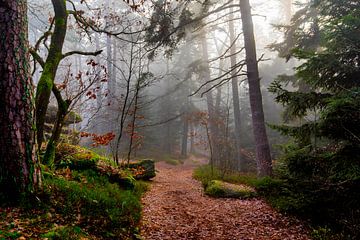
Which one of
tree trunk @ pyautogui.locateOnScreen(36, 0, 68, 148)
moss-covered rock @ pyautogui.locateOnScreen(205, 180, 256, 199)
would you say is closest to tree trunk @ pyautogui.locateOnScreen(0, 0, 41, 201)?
tree trunk @ pyautogui.locateOnScreen(36, 0, 68, 148)

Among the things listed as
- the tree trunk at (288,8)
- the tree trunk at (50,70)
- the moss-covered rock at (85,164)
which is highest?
the tree trunk at (288,8)

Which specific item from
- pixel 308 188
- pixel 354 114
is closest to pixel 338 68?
pixel 354 114

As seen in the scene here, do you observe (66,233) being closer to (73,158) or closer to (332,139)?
(73,158)

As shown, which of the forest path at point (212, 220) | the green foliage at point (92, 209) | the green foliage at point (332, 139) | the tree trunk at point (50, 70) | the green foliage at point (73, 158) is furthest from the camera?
the green foliage at point (73, 158)

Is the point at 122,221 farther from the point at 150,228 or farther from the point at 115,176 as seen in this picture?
the point at 115,176

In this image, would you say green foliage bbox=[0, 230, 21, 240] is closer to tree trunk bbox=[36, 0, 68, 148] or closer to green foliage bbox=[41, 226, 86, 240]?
green foliage bbox=[41, 226, 86, 240]

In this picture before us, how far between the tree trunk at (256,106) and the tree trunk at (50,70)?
665 cm

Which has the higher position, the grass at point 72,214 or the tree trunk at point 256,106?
the tree trunk at point 256,106

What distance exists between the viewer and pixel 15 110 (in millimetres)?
4285

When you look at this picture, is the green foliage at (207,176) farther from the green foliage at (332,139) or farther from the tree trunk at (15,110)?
the tree trunk at (15,110)

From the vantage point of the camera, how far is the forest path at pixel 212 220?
5.63m

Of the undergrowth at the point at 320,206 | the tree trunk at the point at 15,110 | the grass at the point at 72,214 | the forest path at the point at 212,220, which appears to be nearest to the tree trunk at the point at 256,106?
the forest path at the point at 212,220

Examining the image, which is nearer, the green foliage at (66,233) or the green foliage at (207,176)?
the green foliage at (66,233)

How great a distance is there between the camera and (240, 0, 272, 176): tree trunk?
9.88 m
